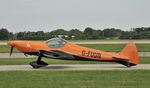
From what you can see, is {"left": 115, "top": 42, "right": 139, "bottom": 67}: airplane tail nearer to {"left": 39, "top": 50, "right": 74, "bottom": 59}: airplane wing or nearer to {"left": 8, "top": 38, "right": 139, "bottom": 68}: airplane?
{"left": 8, "top": 38, "right": 139, "bottom": 68}: airplane

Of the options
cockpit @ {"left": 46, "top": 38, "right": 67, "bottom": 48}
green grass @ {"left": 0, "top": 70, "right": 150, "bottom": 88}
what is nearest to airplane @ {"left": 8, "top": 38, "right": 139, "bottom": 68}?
cockpit @ {"left": 46, "top": 38, "right": 67, "bottom": 48}

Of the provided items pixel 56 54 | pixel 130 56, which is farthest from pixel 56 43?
pixel 130 56

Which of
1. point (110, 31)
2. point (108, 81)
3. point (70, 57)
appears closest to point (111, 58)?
point (70, 57)

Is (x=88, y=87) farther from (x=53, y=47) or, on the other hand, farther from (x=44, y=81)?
(x=53, y=47)

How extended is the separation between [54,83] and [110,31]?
13450 cm

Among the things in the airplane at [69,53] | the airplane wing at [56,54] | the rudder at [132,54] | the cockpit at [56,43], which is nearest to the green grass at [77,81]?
the rudder at [132,54]

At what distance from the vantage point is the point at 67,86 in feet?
30.1

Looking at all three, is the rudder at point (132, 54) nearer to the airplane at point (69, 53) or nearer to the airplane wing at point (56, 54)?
the airplane at point (69, 53)

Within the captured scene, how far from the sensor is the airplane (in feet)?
48.5

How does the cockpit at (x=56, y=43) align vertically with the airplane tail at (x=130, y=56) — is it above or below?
above

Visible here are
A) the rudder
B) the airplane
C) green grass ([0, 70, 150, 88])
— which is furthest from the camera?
the airplane

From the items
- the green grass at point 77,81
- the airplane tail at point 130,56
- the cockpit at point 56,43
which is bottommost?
the green grass at point 77,81

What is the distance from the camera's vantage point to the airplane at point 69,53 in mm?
14797

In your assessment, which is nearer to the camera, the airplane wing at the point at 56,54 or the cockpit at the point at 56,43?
the airplane wing at the point at 56,54
